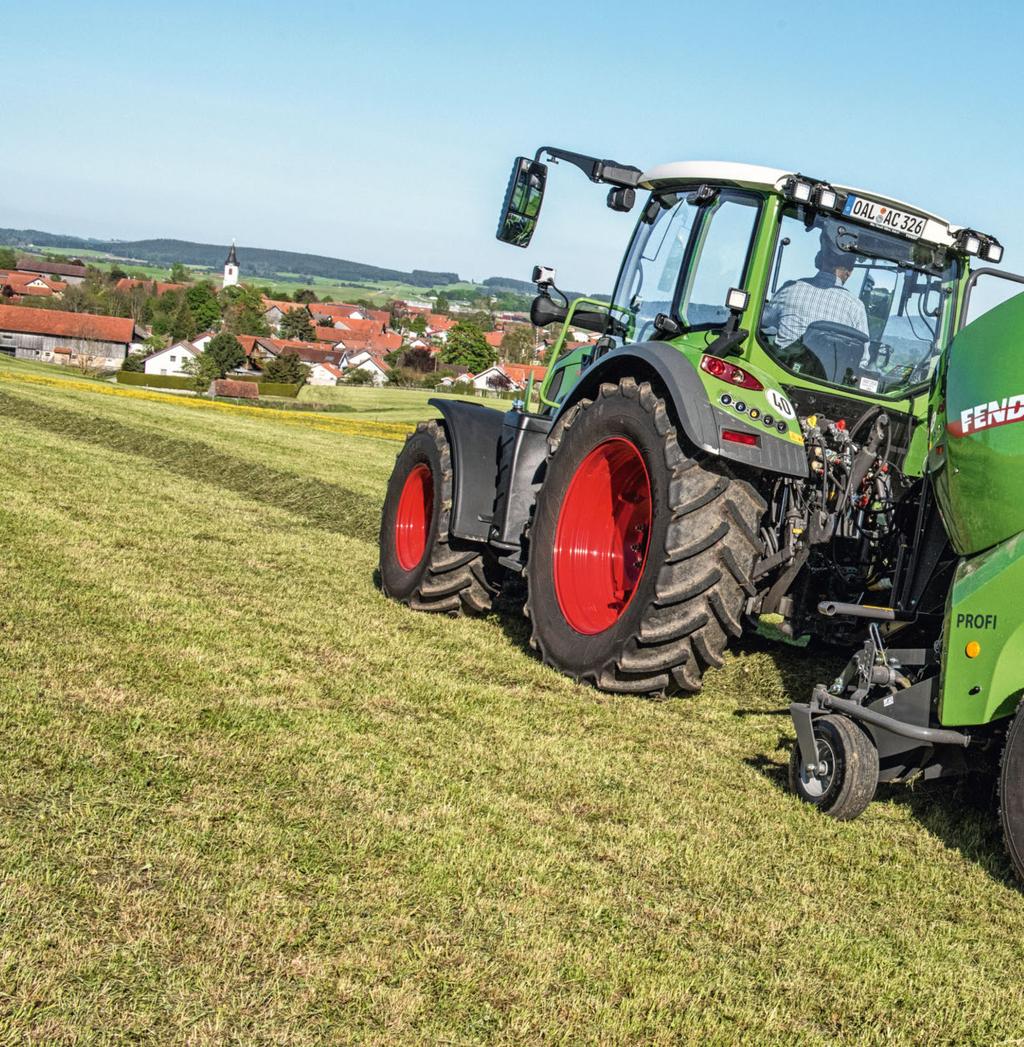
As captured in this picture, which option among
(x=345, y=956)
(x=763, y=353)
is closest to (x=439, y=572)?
(x=763, y=353)

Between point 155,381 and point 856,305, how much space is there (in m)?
62.9

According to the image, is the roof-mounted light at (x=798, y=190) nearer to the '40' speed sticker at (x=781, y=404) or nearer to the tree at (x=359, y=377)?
the '40' speed sticker at (x=781, y=404)

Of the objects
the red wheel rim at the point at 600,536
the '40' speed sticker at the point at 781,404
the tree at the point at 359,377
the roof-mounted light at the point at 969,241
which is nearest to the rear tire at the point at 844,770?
the '40' speed sticker at the point at 781,404

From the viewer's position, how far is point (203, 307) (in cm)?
12169

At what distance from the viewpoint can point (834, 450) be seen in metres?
5.22

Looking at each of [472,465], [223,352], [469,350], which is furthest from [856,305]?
[469,350]

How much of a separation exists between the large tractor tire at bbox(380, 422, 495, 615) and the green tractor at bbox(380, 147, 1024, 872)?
3cm

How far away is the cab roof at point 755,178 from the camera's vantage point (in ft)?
18.1

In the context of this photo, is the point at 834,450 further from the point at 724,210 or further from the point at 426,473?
the point at 426,473

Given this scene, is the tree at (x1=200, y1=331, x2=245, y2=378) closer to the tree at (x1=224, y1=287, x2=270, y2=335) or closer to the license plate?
the tree at (x1=224, y1=287, x2=270, y2=335)

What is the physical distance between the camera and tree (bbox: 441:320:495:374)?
9069 cm

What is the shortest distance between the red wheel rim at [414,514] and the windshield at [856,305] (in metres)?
2.76

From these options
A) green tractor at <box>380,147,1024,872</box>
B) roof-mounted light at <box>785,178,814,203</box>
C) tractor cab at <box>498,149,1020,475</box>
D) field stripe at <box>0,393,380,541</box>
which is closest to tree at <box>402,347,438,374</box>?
field stripe at <box>0,393,380,541</box>

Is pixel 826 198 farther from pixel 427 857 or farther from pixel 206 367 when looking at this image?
pixel 206 367
